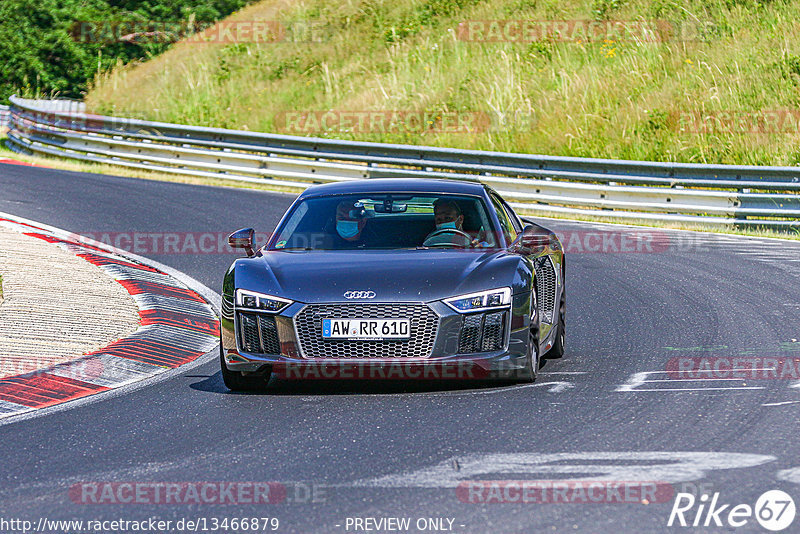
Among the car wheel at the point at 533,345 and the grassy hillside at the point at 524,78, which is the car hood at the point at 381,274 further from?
the grassy hillside at the point at 524,78

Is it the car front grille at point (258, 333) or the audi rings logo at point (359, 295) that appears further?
the car front grille at point (258, 333)

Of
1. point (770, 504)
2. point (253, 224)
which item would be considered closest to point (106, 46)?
point (253, 224)

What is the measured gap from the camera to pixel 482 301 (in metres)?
7.47

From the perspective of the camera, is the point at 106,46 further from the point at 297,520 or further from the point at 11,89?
the point at 297,520

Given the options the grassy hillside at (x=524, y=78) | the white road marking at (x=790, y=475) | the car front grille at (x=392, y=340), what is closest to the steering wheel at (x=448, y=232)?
the car front grille at (x=392, y=340)

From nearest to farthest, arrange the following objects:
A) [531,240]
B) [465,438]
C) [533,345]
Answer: [465,438] → [533,345] → [531,240]

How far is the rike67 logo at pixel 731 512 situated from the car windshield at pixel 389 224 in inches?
142

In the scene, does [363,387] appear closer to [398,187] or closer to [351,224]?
[351,224]

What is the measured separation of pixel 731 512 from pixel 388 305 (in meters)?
2.99

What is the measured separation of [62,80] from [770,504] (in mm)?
41792

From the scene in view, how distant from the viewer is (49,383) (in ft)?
27.0

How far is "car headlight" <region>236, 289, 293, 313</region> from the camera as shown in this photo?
7.55 metres

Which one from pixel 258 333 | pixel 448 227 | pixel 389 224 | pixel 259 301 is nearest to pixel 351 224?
pixel 389 224

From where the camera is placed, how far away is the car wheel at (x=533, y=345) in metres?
7.71
